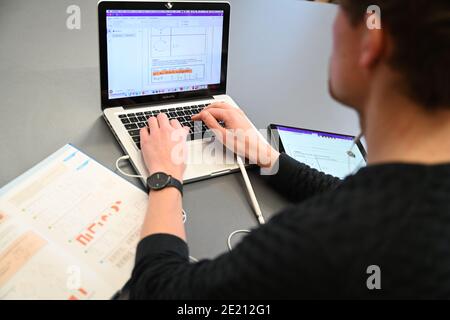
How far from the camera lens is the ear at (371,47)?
48 centimetres

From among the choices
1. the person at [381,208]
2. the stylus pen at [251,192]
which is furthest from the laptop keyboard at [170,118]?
the person at [381,208]

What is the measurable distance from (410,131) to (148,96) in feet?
2.17

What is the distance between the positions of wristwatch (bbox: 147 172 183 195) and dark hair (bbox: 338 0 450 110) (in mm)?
434

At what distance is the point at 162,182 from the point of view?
2.47ft

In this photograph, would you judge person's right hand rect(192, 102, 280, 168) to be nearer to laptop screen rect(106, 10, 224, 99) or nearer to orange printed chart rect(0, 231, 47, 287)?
laptop screen rect(106, 10, 224, 99)

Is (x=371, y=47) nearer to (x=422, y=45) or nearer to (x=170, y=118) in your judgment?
(x=422, y=45)

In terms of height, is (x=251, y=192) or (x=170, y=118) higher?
(x=170, y=118)

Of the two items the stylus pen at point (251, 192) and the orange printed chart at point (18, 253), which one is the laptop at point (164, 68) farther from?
the orange printed chart at point (18, 253)

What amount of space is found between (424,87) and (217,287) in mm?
336

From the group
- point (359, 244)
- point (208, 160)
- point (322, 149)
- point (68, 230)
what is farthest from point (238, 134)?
point (359, 244)

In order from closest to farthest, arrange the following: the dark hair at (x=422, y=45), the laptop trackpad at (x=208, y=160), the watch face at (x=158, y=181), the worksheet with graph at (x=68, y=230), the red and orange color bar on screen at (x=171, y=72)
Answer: the dark hair at (x=422, y=45)
the worksheet with graph at (x=68, y=230)
the watch face at (x=158, y=181)
the laptop trackpad at (x=208, y=160)
the red and orange color bar on screen at (x=171, y=72)

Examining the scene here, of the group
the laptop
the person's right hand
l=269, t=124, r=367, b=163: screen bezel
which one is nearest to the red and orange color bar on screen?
the laptop

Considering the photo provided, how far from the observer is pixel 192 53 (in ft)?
3.24

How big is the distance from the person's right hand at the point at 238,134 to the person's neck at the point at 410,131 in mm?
Answer: 401
